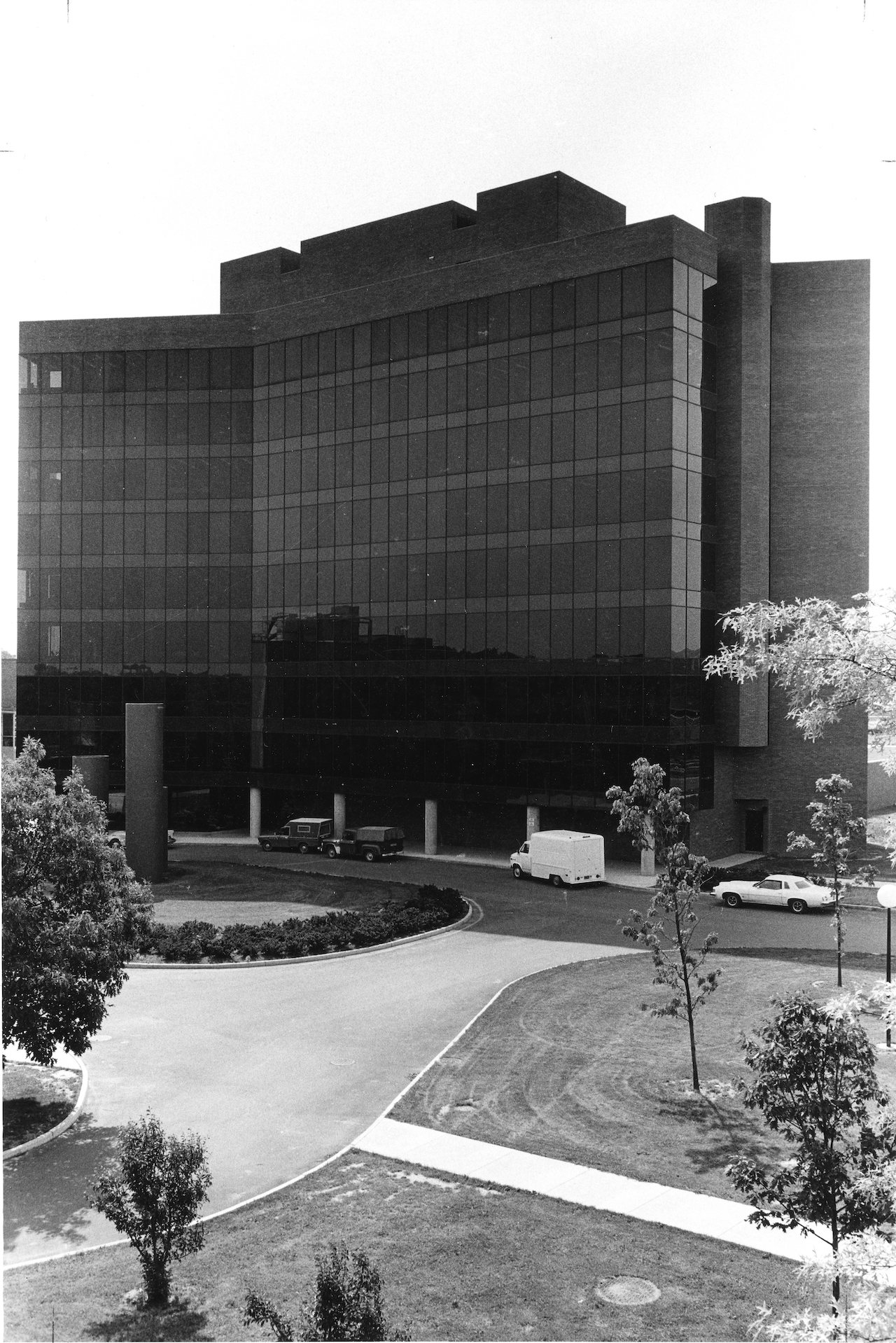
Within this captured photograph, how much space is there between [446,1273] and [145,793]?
112ft

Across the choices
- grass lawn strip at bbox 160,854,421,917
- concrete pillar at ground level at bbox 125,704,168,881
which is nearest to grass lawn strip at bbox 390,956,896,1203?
grass lawn strip at bbox 160,854,421,917

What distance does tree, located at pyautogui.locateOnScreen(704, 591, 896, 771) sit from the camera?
25.1 ft

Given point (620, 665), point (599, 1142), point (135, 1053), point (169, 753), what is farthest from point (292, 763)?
point (599, 1142)

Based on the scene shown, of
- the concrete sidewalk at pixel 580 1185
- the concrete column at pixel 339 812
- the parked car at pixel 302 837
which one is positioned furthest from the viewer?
the concrete column at pixel 339 812

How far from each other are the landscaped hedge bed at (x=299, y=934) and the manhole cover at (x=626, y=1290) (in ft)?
59.4

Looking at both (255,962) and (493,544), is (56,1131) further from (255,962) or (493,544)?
(493,544)

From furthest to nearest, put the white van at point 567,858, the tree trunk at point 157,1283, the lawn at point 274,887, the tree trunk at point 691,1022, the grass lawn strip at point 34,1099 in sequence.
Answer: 1. the white van at point 567,858
2. the lawn at point 274,887
3. the tree trunk at point 691,1022
4. the grass lawn strip at point 34,1099
5. the tree trunk at point 157,1283

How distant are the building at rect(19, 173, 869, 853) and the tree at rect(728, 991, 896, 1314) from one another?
35.5 meters

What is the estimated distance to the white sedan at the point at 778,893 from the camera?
3947 cm

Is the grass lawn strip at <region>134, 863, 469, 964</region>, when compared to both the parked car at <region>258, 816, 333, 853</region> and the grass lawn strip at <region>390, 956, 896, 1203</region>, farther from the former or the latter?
the grass lawn strip at <region>390, 956, 896, 1203</region>

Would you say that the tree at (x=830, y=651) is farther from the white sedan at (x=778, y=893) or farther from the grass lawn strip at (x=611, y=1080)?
the white sedan at (x=778, y=893)

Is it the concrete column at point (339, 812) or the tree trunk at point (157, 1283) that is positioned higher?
the tree trunk at point (157, 1283)

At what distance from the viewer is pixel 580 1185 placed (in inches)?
643

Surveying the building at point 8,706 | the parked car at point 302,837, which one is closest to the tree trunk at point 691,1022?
the building at point 8,706
